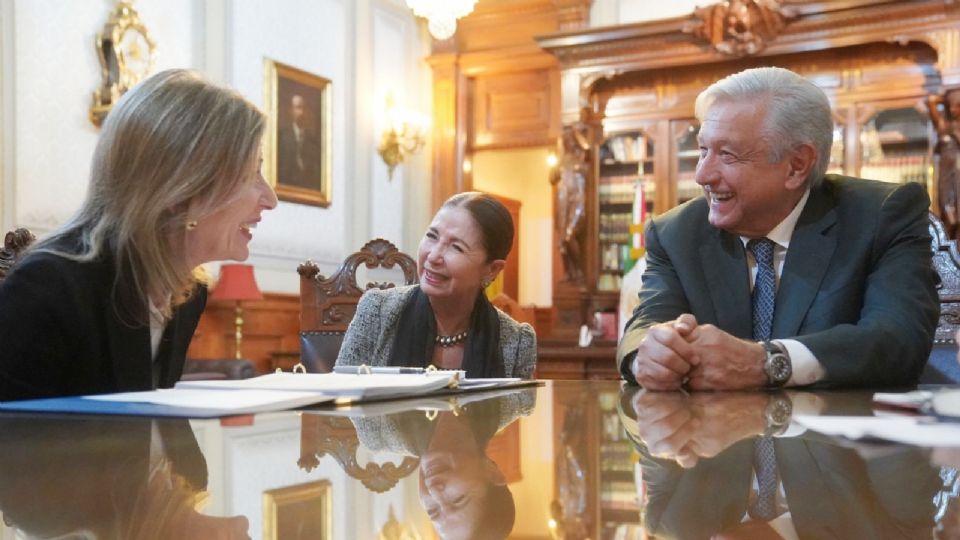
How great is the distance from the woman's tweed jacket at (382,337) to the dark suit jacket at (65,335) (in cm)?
77

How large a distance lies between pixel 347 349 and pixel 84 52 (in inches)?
162

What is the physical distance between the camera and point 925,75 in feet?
21.4

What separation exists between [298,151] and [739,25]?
3.34m

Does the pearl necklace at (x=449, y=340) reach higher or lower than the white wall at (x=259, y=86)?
lower

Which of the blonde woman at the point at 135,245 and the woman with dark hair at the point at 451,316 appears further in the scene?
the woman with dark hair at the point at 451,316

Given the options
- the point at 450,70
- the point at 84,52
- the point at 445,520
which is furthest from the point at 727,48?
the point at 445,520

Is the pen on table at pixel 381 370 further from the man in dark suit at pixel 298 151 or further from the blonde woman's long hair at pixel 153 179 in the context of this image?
the man in dark suit at pixel 298 151

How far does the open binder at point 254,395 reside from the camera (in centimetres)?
98

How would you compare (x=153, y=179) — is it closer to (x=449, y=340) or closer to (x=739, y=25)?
(x=449, y=340)

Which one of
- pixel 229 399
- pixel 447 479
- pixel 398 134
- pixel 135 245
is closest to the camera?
pixel 447 479

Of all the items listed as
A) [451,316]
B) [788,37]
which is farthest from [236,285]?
[788,37]

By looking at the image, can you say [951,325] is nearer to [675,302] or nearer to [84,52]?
[675,302]

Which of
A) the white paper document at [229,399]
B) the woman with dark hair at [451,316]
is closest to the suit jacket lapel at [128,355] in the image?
the white paper document at [229,399]

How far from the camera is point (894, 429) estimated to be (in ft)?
2.62
